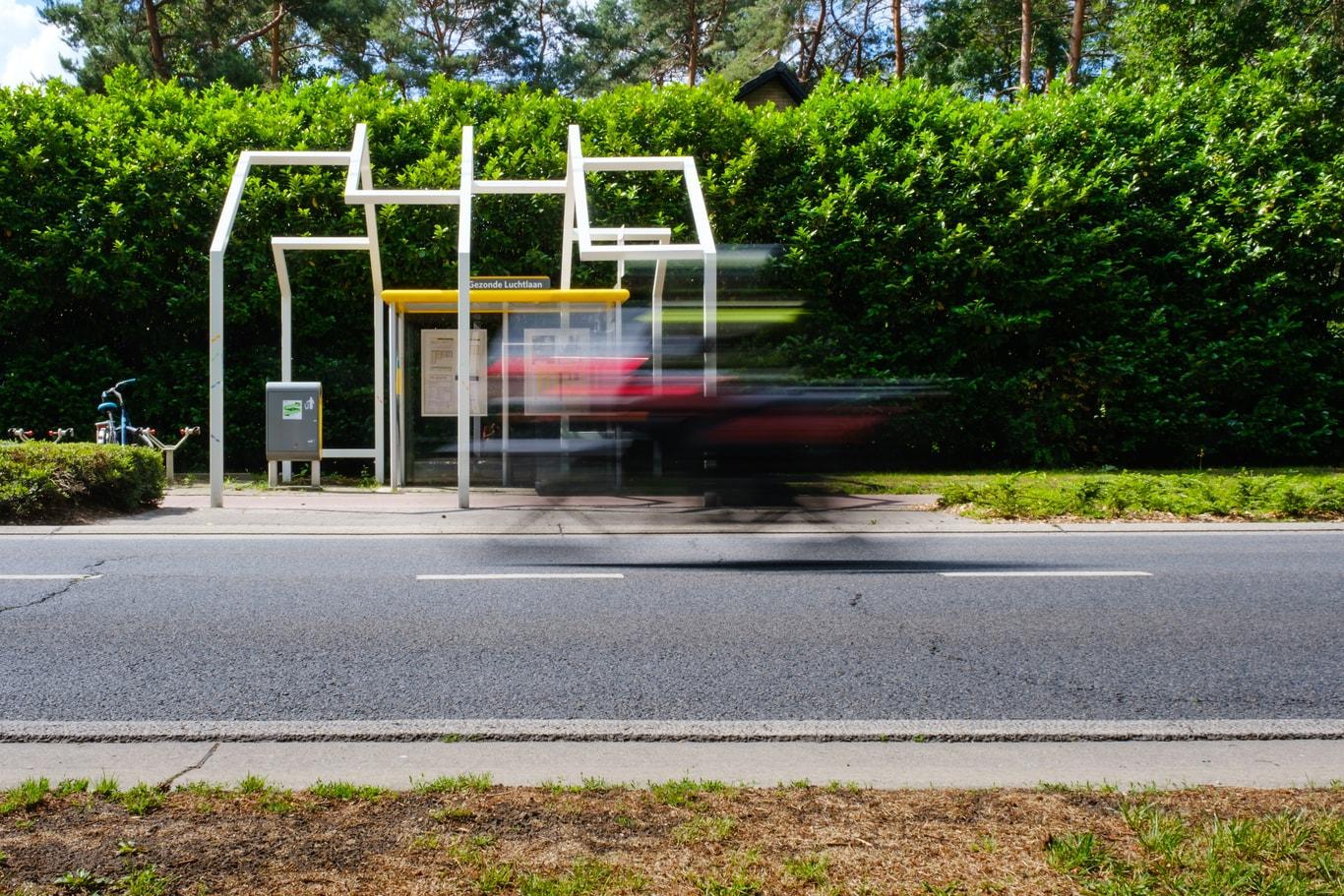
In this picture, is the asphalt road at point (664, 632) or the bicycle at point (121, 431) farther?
the bicycle at point (121, 431)

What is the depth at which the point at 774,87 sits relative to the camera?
31.6 metres

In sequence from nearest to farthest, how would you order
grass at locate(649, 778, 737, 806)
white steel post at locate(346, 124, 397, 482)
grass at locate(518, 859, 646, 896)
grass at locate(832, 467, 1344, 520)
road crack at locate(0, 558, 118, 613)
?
grass at locate(518, 859, 646, 896) < grass at locate(649, 778, 737, 806) < road crack at locate(0, 558, 118, 613) < grass at locate(832, 467, 1344, 520) < white steel post at locate(346, 124, 397, 482)

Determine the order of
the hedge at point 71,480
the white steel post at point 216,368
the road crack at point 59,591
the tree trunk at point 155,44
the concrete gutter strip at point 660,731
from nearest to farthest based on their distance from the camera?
the concrete gutter strip at point 660,731 < the road crack at point 59,591 < the hedge at point 71,480 < the white steel post at point 216,368 < the tree trunk at point 155,44

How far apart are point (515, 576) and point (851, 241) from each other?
377 inches

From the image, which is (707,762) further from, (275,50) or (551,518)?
(275,50)

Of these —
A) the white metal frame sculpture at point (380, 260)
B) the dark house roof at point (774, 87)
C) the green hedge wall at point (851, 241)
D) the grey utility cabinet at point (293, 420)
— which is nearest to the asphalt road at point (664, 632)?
the white metal frame sculpture at point (380, 260)

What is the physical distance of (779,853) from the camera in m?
3.21

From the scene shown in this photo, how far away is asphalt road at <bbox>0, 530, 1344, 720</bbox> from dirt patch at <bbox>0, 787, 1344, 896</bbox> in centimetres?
120

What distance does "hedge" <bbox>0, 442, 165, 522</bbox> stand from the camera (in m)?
10.7

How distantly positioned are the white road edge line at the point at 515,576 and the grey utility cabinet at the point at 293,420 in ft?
19.1

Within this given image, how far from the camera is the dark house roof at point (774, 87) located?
29.7 metres

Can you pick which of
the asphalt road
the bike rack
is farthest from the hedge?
the bike rack

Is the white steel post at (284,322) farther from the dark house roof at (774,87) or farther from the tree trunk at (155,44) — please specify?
the tree trunk at (155,44)

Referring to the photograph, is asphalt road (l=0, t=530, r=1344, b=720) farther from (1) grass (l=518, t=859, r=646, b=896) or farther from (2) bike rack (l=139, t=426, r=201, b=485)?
(2) bike rack (l=139, t=426, r=201, b=485)
